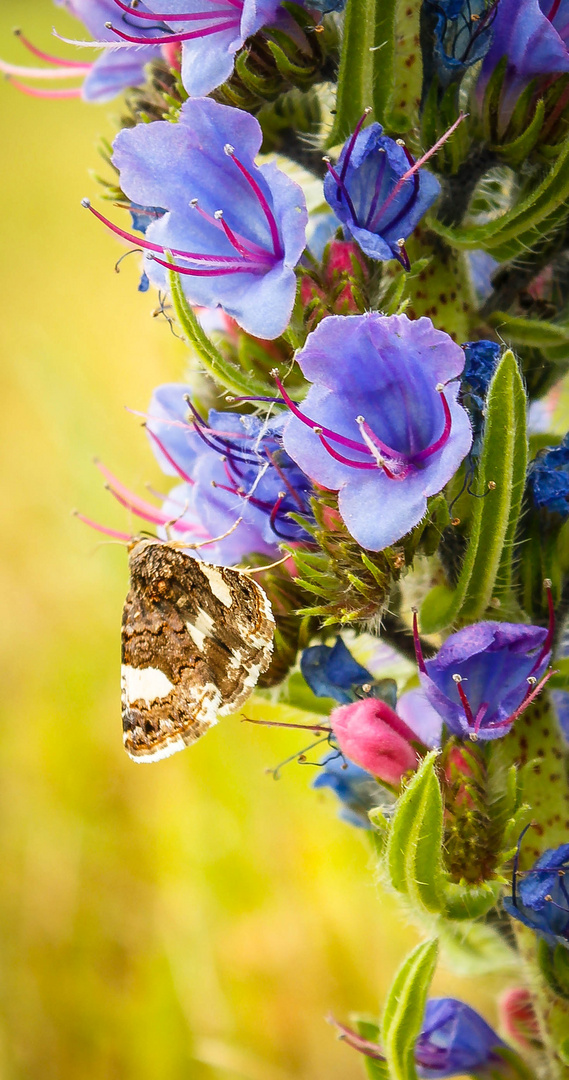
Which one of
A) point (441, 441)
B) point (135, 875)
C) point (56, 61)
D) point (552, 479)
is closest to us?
point (441, 441)

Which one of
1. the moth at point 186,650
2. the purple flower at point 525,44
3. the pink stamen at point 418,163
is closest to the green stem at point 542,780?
the moth at point 186,650

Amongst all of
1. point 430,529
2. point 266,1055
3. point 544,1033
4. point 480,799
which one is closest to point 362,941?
point 266,1055

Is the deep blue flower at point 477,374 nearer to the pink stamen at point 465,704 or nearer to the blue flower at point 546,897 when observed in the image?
the pink stamen at point 465,704

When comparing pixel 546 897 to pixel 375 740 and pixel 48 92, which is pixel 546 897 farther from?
pixel 48 92

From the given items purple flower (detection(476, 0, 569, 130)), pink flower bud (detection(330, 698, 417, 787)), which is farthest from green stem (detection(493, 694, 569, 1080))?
→ purple flower (detection(476, 0, 569, 130))

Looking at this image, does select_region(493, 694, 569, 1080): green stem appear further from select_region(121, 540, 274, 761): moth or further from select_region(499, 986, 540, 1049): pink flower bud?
select_region(121, 540, 274, 761): moth

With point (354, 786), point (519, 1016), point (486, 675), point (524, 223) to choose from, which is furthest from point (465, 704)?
point (519, 1016)

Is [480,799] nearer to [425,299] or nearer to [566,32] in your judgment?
[425,299]
